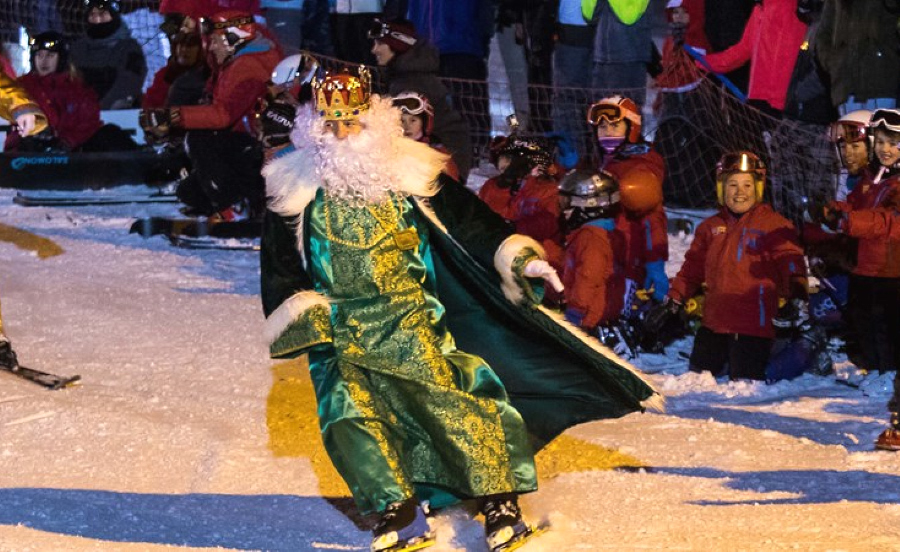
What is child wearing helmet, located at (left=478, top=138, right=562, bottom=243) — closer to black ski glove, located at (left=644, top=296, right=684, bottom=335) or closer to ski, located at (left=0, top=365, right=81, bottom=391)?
black ski glove, located at (left=644, top=296, right=684, bottom=335)

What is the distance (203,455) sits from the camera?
7.81 m

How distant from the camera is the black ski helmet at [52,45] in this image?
15.8m

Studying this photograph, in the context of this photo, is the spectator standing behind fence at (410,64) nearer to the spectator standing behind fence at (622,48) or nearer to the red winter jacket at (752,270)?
the spectator standing behind fence at (622,48)

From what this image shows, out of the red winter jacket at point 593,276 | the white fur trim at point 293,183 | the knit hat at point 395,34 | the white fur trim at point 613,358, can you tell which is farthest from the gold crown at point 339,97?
the knit hat at point 395,34

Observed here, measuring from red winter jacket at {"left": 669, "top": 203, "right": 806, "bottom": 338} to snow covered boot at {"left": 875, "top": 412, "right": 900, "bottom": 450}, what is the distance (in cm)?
172

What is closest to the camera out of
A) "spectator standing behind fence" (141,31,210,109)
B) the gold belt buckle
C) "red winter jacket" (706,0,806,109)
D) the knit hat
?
the gold belt buckle

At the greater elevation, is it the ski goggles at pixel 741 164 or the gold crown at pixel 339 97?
the gold crown at pixel 339 97

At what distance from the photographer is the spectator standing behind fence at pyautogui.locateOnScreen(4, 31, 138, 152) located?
51.7ft

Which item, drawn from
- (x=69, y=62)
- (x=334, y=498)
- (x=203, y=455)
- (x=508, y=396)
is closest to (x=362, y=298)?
(x=508, y=396)

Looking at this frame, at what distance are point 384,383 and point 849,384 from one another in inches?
145

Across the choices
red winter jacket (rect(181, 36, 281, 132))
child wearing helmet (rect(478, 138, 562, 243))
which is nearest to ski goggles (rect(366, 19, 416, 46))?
child wearing helmet (rect(478, 138, 562, 243))

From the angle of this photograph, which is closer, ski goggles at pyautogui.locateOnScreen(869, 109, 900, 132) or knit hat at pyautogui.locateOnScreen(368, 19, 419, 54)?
ski goggles at pyautogui.locateOnScreen(869, 109, 900, 132)

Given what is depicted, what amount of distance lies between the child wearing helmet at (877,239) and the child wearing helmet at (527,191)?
2.00m

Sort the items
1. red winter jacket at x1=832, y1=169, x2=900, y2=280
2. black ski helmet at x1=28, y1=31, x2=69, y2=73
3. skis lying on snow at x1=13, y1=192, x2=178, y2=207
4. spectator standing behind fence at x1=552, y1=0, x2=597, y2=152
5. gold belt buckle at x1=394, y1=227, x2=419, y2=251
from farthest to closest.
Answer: black ski helmet at x1=28, y1=31, x2=69, y2=73, skis lying on snow at x1=13, y1=192, x2=178, y2=207, spectator standing behind fence at x1=552, y1=0, x2=597, y2=152, red winter jacket at x1=832, y1=169, x2=900, y2=280, gold belt buckle at x1=394, y1=227, x2=419, y2=251
